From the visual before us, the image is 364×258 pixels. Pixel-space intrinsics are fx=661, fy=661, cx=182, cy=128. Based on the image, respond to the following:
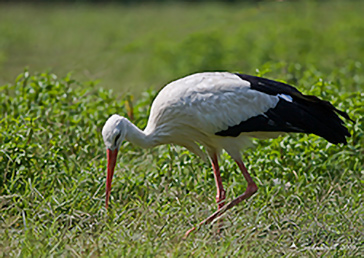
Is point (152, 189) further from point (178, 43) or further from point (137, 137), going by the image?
point (178, 43)

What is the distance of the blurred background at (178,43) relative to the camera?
1030cm

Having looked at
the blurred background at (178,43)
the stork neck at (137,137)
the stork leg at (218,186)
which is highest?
the stork neck at (137,137)

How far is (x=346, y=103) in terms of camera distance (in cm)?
541

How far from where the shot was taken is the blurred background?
10297 mm

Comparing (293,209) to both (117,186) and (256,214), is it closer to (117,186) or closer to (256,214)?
(256,214)

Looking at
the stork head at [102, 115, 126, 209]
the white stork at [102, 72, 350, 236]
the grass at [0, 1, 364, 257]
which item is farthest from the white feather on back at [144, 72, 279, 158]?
the grass at [0, 1, 364, 257]

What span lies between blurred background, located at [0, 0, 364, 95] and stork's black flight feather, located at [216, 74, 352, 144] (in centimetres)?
110

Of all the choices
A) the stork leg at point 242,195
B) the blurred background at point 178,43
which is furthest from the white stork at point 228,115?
the blurred background at point 178,43

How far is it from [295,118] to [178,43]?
741cm

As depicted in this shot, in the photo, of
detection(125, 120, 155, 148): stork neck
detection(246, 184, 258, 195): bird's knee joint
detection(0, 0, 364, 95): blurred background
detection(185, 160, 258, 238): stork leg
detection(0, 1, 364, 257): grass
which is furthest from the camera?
detection(0, 0, 364, 95): blurred background

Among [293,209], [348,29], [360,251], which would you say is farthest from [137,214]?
[348,29]

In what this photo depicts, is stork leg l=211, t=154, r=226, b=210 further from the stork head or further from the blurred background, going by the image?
the blurred background

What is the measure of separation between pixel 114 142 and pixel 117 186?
21.7 inches

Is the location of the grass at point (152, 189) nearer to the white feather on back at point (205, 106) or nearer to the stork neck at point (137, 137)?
the stork neck at point (137, 137)
